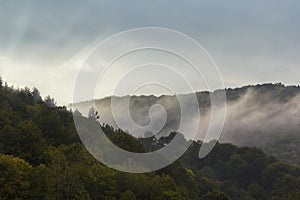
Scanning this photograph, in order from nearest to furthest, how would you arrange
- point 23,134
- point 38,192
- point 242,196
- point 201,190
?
point 38,192
point 23,134
point 201,190
point 242,196

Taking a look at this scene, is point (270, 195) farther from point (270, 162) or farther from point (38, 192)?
point (38, 192)

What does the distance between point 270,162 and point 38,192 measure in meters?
140

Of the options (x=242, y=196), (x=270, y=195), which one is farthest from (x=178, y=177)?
(x=270, y=195)

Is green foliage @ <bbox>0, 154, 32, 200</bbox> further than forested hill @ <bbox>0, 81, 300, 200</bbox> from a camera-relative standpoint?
No

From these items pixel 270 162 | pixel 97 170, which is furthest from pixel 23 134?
pixel 270 162

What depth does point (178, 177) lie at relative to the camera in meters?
Result: 137

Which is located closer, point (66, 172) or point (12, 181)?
point (66, 172)

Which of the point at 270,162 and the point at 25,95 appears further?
the point at 270,162

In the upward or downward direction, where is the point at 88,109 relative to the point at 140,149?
upward

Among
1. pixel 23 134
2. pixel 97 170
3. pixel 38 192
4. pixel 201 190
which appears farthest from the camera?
pixel 201 190

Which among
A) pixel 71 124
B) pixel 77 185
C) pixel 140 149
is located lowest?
pixel 77 185

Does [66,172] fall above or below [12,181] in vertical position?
below

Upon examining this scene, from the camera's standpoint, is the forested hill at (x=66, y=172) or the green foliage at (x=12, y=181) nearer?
the green foliage at (x=12, y=181)

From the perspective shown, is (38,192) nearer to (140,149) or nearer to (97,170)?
(97,170)
